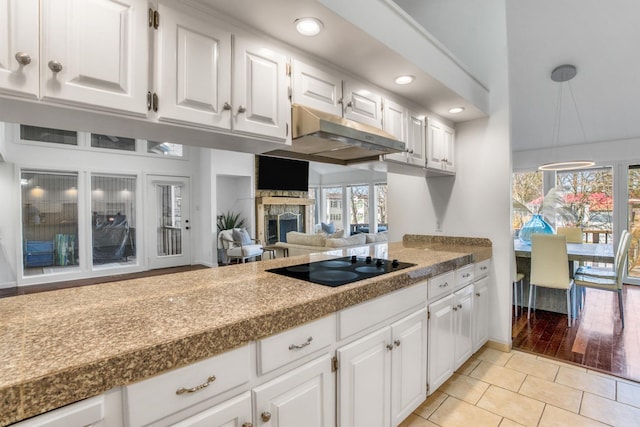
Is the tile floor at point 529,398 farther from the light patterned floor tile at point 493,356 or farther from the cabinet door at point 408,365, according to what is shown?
the cabinet door at point 408,365

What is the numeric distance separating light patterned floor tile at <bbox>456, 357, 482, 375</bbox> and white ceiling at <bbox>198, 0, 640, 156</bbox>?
2.16 m

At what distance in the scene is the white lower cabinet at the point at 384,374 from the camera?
1415mm

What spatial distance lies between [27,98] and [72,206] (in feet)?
19.9

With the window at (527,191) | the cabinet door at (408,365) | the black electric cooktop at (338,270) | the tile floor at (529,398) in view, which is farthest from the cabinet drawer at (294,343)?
the window at (527,191)

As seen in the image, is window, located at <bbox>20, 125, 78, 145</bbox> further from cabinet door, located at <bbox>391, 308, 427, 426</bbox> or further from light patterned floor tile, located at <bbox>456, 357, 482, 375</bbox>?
light patterned floor tile, located at <bbox>456, 357, 482, 375</bbox>

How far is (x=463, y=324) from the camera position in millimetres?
2416

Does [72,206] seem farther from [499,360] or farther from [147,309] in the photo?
[499,360]

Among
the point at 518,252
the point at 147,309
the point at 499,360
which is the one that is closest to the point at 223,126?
the point at 147,309

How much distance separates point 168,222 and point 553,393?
281 inches

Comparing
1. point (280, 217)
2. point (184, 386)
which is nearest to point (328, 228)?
point (280, 217)

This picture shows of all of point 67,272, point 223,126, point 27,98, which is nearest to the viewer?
point 27,98

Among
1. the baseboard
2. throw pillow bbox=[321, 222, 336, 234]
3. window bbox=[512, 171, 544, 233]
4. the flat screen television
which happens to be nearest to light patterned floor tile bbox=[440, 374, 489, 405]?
the baseboard

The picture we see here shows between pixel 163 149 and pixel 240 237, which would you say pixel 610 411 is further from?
pixel 163 149

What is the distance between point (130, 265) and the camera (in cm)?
647
